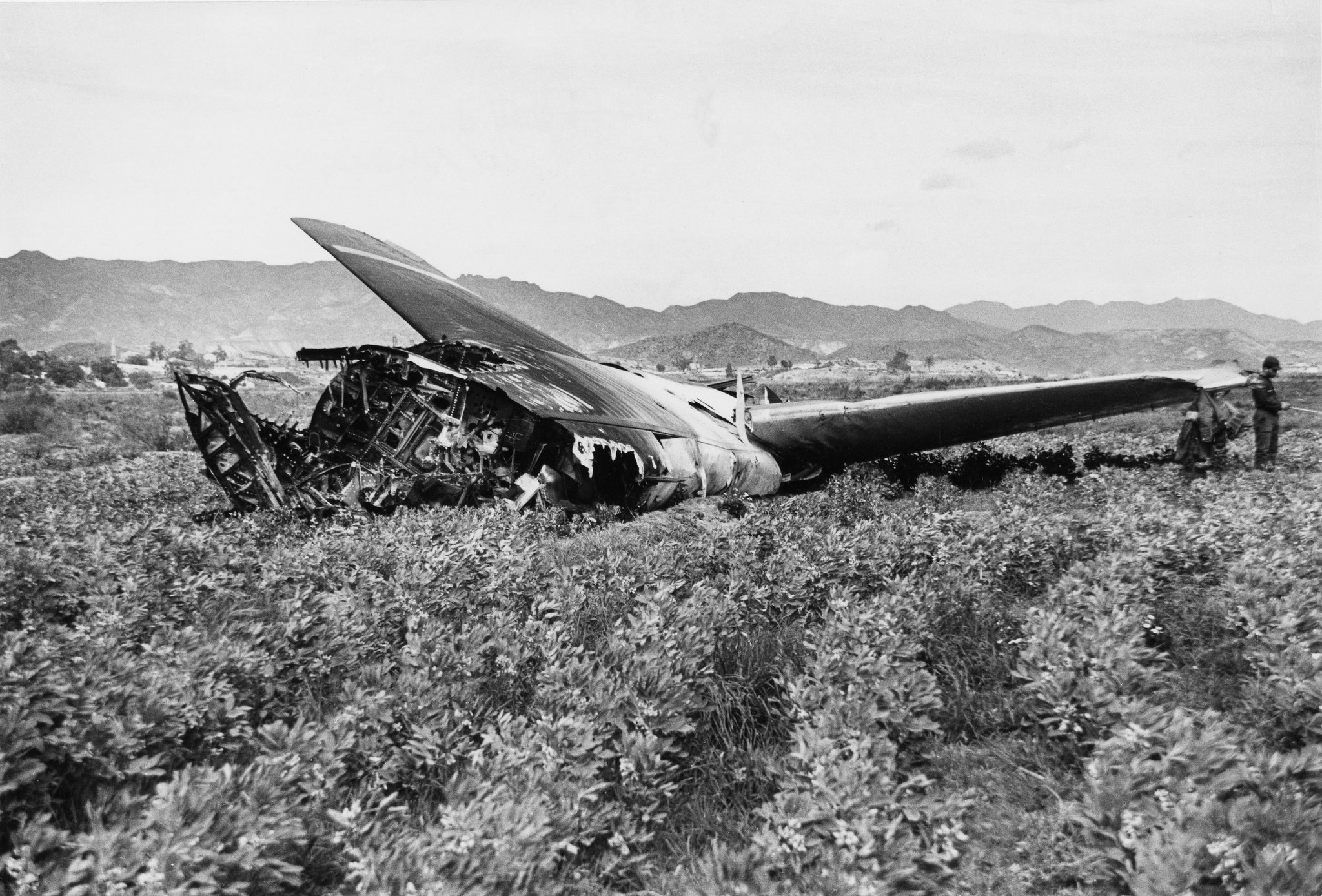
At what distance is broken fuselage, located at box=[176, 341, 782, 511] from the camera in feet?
30.1

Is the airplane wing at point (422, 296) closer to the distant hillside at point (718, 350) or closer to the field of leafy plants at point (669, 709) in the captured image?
the field of leafy plants at point (669, 709)

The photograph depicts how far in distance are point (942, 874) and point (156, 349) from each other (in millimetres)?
138929

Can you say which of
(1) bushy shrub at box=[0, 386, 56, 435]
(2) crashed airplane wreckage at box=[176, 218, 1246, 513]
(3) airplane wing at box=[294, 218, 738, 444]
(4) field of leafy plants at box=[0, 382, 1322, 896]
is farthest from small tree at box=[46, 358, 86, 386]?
(4) field of leafy plants at box=[0, 382, 1322, 896]

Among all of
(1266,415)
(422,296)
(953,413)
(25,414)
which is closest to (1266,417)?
(1266,415)

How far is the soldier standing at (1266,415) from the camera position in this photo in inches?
500

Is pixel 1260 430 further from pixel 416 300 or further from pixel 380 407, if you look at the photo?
pixel 416 300

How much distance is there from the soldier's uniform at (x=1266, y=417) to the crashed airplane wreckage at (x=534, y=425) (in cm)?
46

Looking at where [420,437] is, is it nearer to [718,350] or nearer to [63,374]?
[63,374]

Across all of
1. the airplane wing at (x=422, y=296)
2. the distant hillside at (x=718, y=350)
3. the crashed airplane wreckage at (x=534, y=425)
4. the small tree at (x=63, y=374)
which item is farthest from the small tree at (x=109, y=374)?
the distant hillside at (x=718, y=350)

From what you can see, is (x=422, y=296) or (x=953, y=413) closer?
(x=953, y=413)

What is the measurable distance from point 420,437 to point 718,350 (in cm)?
15123

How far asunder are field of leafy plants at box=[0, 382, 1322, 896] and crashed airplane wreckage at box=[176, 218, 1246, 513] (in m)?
1.85

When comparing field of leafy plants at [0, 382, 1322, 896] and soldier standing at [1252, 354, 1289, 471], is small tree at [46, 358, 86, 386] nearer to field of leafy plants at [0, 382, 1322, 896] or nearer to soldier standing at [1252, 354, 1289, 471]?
field of leafy plants at [0, 382, 1322, 896]

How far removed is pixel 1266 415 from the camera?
12836 millimetres
